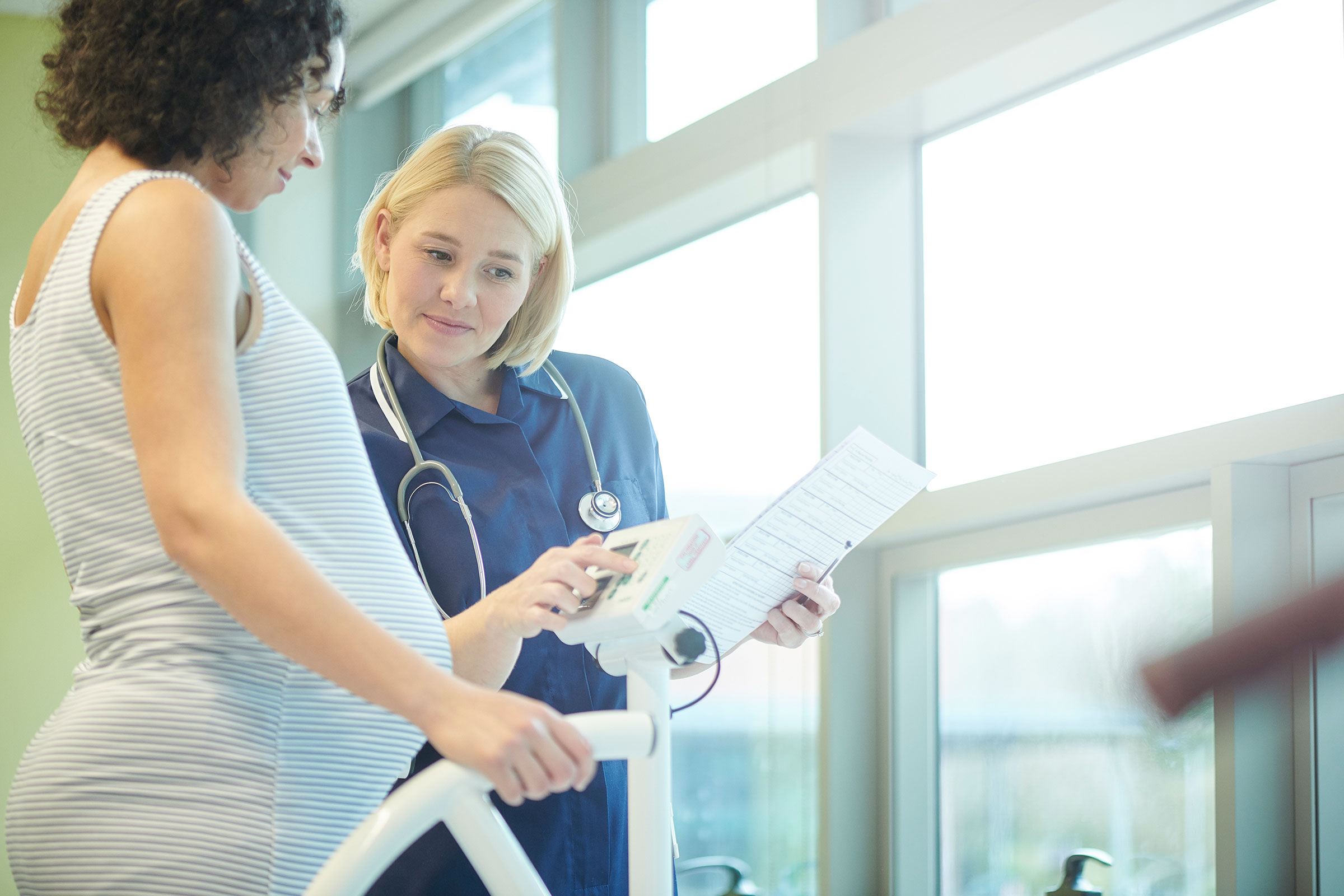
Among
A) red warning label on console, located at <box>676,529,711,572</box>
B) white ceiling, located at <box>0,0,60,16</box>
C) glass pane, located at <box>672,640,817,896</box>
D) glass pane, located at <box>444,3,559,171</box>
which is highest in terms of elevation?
white ceiling, located at <box>0,0,60,16</box>

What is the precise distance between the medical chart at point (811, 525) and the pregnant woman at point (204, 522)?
0.40 m

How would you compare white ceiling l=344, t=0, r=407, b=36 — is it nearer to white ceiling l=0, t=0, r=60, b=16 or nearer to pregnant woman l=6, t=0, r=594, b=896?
white ceiling l=0, t=0, r=60, b=16

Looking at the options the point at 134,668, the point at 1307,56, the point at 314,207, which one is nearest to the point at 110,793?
the point at 134,668

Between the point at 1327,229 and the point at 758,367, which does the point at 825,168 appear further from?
the point at 1327,229

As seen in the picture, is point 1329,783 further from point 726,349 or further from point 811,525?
point 726,349

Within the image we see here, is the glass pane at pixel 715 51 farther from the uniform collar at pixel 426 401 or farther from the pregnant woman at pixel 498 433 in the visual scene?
the uniform collar at pixel 426 401

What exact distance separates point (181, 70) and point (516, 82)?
2.66 metres

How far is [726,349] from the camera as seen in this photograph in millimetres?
2691

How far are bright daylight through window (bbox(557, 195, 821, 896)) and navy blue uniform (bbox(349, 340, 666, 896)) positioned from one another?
2.65ft

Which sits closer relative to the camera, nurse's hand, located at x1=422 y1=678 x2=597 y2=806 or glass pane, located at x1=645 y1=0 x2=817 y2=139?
nurse's hand, located at x1=422 y1=678 x2=597 y2=806

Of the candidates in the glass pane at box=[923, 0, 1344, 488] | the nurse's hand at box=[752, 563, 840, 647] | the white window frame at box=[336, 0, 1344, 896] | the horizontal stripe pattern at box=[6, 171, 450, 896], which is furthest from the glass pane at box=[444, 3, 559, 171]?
the horizontal stripe pattern at box=[6, 171, 450, 896]

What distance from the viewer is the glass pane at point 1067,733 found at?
5.96 feet

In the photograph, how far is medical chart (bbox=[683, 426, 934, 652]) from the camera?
49.8 inches

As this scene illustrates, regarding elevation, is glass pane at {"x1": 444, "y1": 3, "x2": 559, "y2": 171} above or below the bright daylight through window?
above
